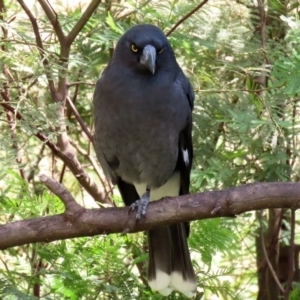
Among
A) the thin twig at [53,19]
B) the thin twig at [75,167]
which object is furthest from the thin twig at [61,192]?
the thin twig at [53,19]

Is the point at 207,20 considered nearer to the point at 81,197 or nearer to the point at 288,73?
the point at 288,73

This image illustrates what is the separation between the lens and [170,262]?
2916 mm

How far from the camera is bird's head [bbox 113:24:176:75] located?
262 centimetres

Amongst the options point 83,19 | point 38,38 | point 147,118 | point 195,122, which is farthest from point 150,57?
point 195,122

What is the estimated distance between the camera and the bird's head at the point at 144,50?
2621 millimetres

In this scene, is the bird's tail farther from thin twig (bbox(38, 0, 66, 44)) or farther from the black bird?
thin twig (bbox(38, 0, 66, 44))

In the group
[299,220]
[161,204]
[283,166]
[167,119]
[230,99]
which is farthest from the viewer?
[299,220]

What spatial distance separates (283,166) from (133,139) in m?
0.68

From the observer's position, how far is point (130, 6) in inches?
125

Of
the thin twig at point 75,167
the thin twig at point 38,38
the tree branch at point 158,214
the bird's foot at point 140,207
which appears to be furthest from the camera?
the thin twig at point 75,167

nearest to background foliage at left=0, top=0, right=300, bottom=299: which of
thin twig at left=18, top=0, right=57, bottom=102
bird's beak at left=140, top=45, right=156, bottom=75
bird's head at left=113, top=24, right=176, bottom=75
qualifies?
thin twig at left=18, top=0, right=57, bottom=102

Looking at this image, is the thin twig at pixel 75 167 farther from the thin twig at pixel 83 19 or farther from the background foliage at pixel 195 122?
the thin twig at pixel 83 19

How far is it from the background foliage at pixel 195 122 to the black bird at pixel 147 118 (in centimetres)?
12

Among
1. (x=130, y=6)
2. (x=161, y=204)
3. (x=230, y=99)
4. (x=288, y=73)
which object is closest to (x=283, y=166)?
(x=230, y=99)
